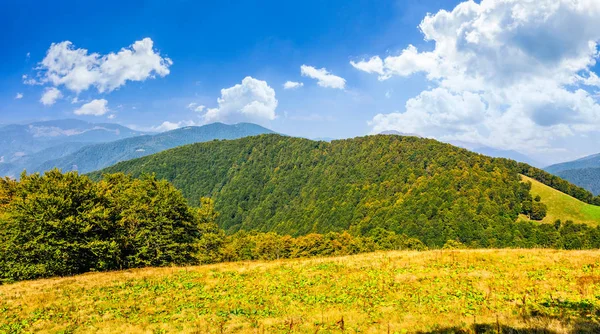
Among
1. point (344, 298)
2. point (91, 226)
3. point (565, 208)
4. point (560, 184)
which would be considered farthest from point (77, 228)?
point (560, 184)

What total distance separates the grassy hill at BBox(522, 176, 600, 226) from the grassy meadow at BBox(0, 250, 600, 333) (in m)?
123

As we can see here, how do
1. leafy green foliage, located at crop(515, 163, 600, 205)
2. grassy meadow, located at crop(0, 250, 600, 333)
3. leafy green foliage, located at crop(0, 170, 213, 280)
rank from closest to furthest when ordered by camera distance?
grassy meadow, located at crop(0, 250, 600, 333) → leafy green foliage, located at crop(0, 170, 213, 280) → leafy green foliage, located at crop(515, 163, 600, 205)

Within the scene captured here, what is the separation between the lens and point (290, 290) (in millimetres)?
18844

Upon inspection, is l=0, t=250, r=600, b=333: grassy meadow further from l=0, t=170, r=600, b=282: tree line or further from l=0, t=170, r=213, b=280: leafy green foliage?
l=0, t=170, r=600, b=282: tree line

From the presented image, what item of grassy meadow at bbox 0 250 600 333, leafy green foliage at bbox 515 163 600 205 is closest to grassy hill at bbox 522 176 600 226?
leafy green foliage at bbox 515 163 600 205

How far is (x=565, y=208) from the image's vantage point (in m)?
117

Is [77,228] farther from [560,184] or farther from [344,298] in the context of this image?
[560,184]

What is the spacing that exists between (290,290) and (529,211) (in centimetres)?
13933

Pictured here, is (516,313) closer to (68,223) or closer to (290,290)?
(290,290)

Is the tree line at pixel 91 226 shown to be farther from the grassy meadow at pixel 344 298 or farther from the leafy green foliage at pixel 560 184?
the leafy green foliage at pixel 560 184

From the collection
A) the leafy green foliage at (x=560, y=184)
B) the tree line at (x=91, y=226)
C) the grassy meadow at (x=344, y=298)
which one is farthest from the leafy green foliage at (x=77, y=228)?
the leafy green foliage at (x=560, y=184)

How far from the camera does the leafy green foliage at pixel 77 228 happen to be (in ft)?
104

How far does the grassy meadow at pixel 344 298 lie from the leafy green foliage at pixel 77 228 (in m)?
9.21

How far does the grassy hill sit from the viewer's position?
109 m
